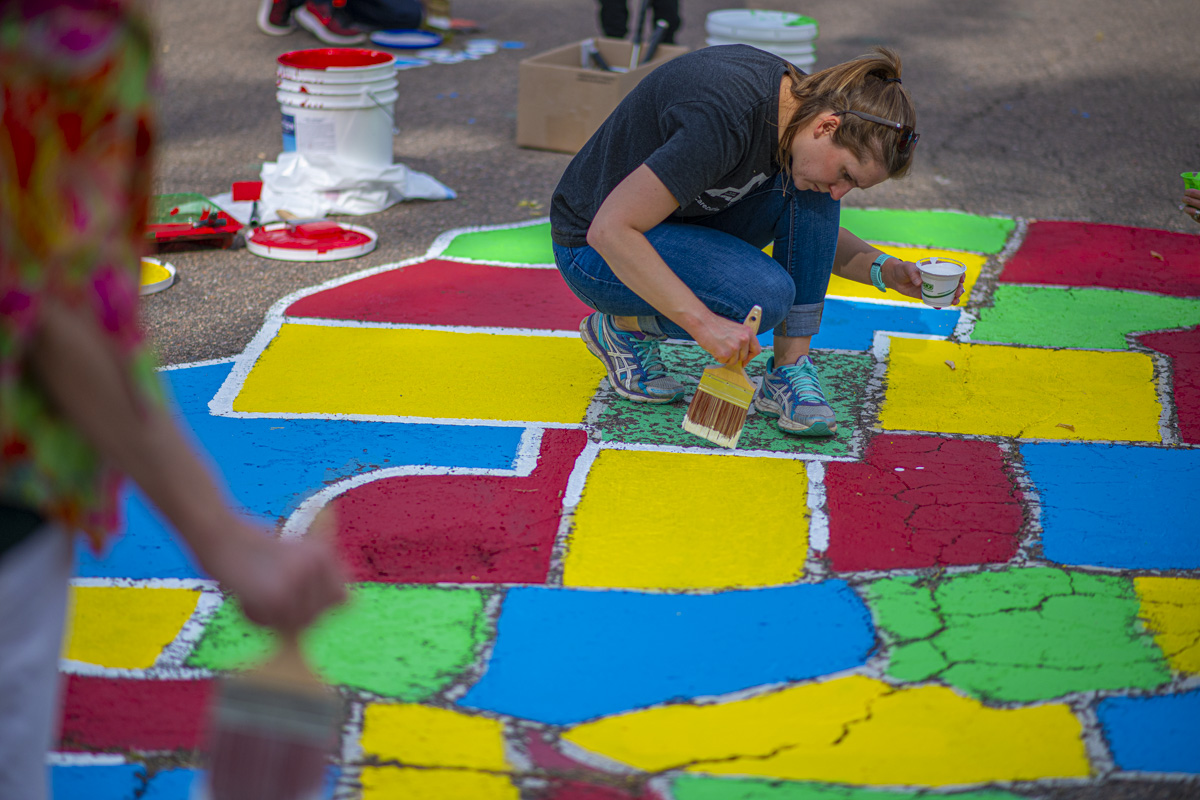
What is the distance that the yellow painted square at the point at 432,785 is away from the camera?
1.75 metres

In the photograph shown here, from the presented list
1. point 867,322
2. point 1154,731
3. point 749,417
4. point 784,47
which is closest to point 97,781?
point 1154,731

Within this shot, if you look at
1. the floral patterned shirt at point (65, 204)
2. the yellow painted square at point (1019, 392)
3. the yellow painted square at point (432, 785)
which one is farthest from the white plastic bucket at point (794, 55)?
the floral patterned shirt at point (65, 204)

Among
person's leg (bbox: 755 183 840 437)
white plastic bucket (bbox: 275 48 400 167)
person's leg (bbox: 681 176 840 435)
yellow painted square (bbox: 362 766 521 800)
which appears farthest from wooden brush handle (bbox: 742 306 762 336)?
white plastic bucket (bbox: 275 48 400 167)

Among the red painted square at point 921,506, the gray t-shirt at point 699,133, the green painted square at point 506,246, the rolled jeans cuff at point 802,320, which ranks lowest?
the green painted square at point 506,246

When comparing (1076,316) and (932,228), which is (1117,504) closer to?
(1076,316)

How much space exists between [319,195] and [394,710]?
3132 millimetres

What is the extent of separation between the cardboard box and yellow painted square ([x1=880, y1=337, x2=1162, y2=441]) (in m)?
2.21

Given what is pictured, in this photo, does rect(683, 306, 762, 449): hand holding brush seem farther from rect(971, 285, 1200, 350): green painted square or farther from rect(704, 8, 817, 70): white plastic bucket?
rect(704, 8, 817, 70): white plastic bucket

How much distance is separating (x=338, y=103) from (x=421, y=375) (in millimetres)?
1766

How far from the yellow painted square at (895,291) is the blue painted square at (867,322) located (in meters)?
0.06

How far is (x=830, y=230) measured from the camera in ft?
9.94

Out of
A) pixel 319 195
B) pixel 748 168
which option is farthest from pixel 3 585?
pixel 319 195

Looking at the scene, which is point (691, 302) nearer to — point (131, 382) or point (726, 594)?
point (726, 594)

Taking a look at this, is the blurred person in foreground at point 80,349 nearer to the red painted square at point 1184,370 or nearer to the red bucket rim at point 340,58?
the red painted square at point 1184,370
